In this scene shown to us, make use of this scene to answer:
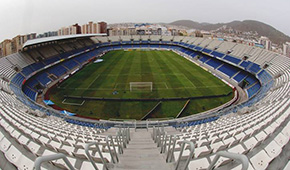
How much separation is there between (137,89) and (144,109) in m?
5.88

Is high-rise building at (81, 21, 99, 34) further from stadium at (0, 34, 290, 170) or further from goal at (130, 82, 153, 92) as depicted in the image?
goal at (130, 82, 153, 92)

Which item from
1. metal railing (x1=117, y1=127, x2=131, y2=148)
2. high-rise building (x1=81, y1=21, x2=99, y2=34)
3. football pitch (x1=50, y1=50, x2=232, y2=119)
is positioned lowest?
football pitch (x1=50, y1=50, x2=232, y2=119)

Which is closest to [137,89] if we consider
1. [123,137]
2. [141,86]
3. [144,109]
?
[141,86]

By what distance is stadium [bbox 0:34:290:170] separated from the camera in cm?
421

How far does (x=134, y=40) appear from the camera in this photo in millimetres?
68375

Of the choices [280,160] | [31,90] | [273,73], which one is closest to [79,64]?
[31,90]

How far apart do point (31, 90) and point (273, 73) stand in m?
34.0

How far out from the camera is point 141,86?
82.6 ft

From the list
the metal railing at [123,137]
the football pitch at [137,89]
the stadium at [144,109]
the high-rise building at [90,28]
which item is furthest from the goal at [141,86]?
the high-rise building at [90,28]

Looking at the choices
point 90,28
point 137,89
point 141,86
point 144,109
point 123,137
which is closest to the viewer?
point 123,137

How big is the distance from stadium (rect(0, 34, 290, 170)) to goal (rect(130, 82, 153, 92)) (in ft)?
0.50

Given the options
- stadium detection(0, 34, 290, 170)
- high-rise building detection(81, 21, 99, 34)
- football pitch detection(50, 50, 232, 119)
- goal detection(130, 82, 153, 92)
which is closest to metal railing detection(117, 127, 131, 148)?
stadium detection(0, 34, 290, 170)

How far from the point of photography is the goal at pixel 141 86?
941 inches

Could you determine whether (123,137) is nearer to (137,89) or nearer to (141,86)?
(137,89)
